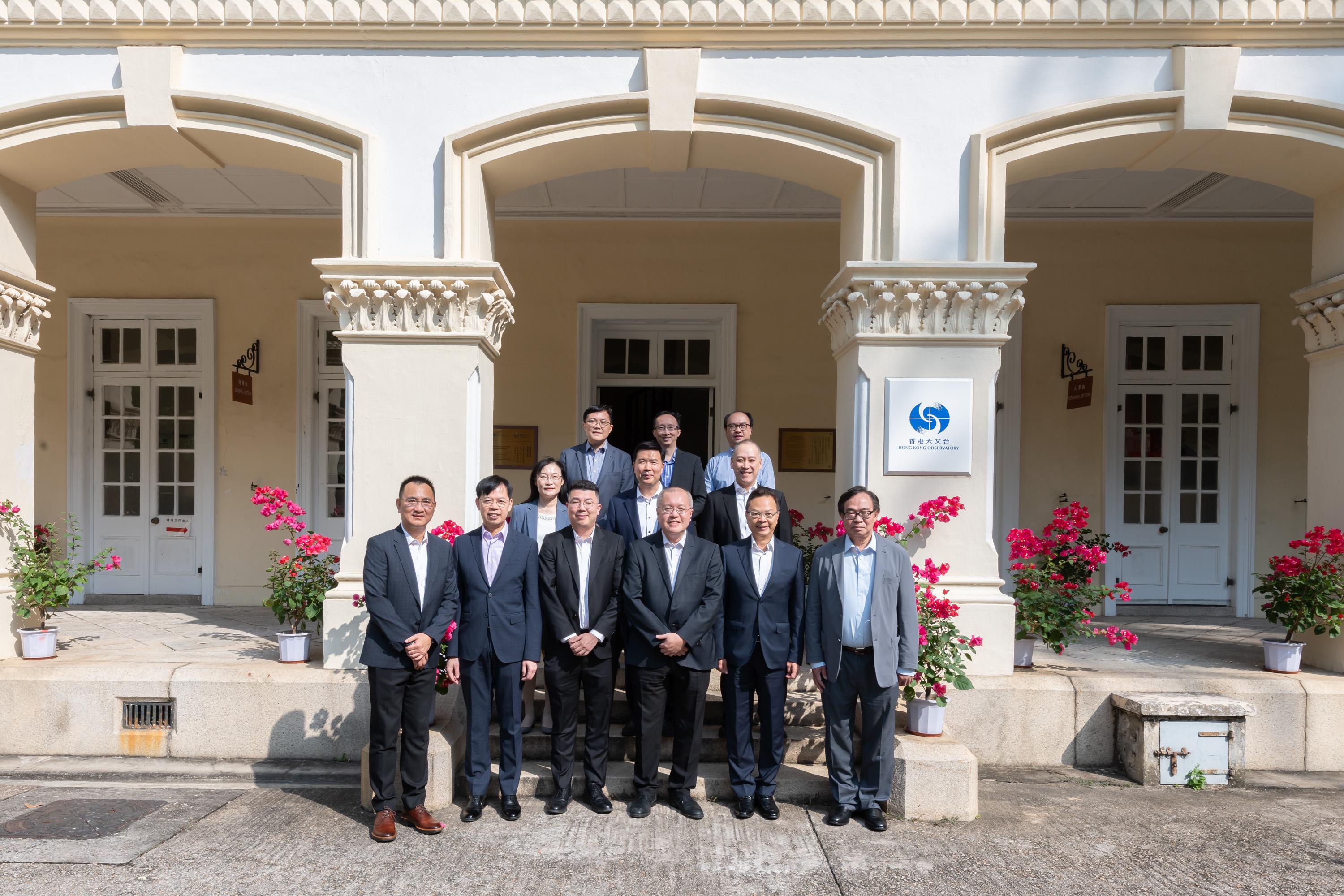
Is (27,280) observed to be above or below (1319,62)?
below

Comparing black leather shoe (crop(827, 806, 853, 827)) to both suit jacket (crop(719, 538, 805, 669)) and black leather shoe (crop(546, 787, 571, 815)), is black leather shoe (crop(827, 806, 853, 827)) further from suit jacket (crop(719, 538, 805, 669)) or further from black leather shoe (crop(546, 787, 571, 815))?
black leather shoe (crop(546, 787, 571, 815))

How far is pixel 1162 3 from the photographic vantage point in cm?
501

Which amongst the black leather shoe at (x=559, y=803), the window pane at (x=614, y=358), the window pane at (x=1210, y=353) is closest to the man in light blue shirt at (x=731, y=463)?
the black leather shoe at (x=559, y=803)

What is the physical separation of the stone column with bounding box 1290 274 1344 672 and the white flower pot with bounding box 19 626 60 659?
318 inches

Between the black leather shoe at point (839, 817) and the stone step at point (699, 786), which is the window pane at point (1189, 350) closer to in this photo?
the stone step at point (699, 786)

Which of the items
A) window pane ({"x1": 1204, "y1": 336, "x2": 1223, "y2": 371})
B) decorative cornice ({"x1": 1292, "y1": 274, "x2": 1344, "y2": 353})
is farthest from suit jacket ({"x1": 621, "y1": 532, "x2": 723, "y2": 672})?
window pane ({"x1": 1204, "y1": 336, "x2": 1223, "y2": 371})

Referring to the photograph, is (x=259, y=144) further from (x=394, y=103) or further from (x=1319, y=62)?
(x=1319, y=62)

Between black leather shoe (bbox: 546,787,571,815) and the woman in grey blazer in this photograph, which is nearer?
black leather shoe (bbox: 546,787,571,815)

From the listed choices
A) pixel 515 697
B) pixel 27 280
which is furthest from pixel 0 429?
pixel 515 697

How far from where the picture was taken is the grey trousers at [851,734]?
406cm

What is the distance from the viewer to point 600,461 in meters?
5.09

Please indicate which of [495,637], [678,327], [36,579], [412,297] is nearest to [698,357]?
[678,327]

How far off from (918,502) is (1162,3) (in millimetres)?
3310

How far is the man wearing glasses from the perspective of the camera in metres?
4.93
